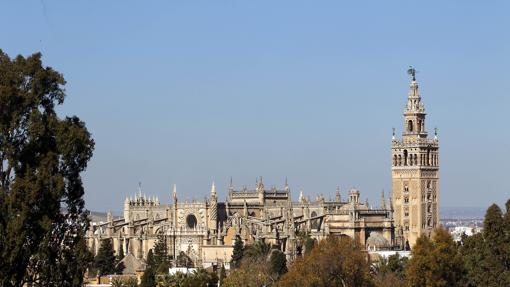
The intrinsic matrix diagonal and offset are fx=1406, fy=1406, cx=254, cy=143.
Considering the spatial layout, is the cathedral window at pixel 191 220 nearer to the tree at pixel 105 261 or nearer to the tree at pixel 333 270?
the tree at pixel 105 261

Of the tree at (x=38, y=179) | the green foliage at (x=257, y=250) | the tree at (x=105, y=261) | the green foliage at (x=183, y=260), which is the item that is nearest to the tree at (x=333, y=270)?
the green foliage at (x=257, y=250)

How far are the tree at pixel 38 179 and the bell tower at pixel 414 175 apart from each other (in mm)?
96601

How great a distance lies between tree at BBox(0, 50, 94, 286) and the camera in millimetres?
38781

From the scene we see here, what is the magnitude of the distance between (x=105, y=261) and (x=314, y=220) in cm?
2571

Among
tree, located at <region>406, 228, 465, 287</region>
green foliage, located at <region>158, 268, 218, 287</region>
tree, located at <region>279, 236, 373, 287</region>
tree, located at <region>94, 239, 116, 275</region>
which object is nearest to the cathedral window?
→ tree, located at <region>94, 239, 116, 275</region>

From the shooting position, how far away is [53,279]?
131 ft

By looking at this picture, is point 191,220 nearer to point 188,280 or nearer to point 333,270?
point 188,280

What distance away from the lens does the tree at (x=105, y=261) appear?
381ft

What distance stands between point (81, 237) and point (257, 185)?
354 ft

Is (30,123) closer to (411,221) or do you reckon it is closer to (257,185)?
(411,221)

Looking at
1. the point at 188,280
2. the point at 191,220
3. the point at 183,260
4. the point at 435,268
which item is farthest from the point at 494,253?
the point at 191,220

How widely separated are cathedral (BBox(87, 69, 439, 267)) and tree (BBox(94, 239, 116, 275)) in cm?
496

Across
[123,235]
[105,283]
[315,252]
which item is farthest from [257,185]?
[315,252]

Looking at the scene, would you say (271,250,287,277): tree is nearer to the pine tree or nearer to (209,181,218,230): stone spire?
the pine tree
